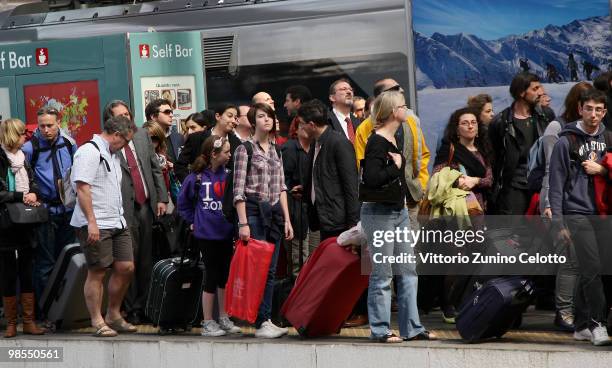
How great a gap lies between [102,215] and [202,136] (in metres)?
1.50

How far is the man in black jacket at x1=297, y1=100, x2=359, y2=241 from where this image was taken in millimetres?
10055

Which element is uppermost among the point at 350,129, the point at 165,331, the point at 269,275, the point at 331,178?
the point at 350,129

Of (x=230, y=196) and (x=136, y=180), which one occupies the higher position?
(x=136, y=180)

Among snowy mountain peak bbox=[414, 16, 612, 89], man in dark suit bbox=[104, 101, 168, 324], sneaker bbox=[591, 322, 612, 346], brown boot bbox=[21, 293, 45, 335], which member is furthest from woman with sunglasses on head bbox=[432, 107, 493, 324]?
brown boot bbox=[21, 293, 45, 335]

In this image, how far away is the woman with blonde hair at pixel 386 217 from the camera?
9273 mm

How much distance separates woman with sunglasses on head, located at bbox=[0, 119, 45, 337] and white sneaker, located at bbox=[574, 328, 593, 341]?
4.27 meters

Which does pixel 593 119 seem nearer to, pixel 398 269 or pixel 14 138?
pixel 398 269

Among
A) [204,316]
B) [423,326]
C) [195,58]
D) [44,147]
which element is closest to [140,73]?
[195,58]

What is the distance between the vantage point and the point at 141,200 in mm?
11086

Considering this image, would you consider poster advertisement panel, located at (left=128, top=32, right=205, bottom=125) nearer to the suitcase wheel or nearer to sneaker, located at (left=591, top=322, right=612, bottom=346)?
the suitcase wheel

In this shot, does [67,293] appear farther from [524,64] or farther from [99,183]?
[524,64]

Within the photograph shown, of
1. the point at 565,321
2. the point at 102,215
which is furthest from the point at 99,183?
the point at 565,321

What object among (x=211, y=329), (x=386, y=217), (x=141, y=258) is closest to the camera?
(x=386, y=217)

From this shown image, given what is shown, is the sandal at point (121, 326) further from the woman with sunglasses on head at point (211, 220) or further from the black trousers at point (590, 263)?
the black trousers at point (590, 263)
